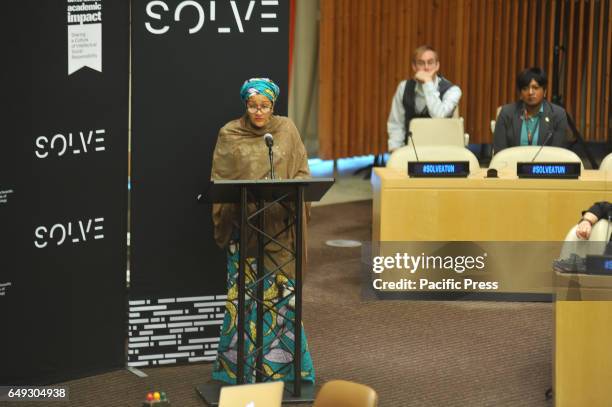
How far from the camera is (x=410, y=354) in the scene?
684 centimetres

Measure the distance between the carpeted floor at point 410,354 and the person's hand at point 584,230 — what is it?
856 mm

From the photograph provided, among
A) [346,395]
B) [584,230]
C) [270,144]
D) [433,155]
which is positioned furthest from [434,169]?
[346,395]

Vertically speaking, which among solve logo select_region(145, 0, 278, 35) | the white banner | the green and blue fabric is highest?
solve logo select_region(145, 0, 278, 35)

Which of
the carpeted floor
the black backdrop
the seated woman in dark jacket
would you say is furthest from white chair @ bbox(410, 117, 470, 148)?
the black backdrop

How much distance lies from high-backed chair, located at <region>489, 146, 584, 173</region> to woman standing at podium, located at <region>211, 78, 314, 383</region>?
2.81 metres

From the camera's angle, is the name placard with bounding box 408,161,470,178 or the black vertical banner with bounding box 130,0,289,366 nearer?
the black vertical banner with bounding box 130,0,289,366

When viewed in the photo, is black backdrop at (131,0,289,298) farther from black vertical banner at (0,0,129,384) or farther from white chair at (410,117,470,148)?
white chair at (410,117,470,148)

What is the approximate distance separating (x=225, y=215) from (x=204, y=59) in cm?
95

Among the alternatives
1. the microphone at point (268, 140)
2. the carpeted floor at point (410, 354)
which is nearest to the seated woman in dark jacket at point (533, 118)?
the carpeted floor at point (410, 354)

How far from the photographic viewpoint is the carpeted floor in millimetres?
6109

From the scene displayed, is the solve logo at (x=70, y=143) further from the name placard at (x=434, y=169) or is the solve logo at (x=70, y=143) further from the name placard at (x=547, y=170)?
the name placard at (x=547, y=170)

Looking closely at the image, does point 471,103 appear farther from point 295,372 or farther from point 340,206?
point 295,372

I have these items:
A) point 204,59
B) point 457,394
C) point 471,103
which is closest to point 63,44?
point 204,59

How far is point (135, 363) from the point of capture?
6.51 metres
